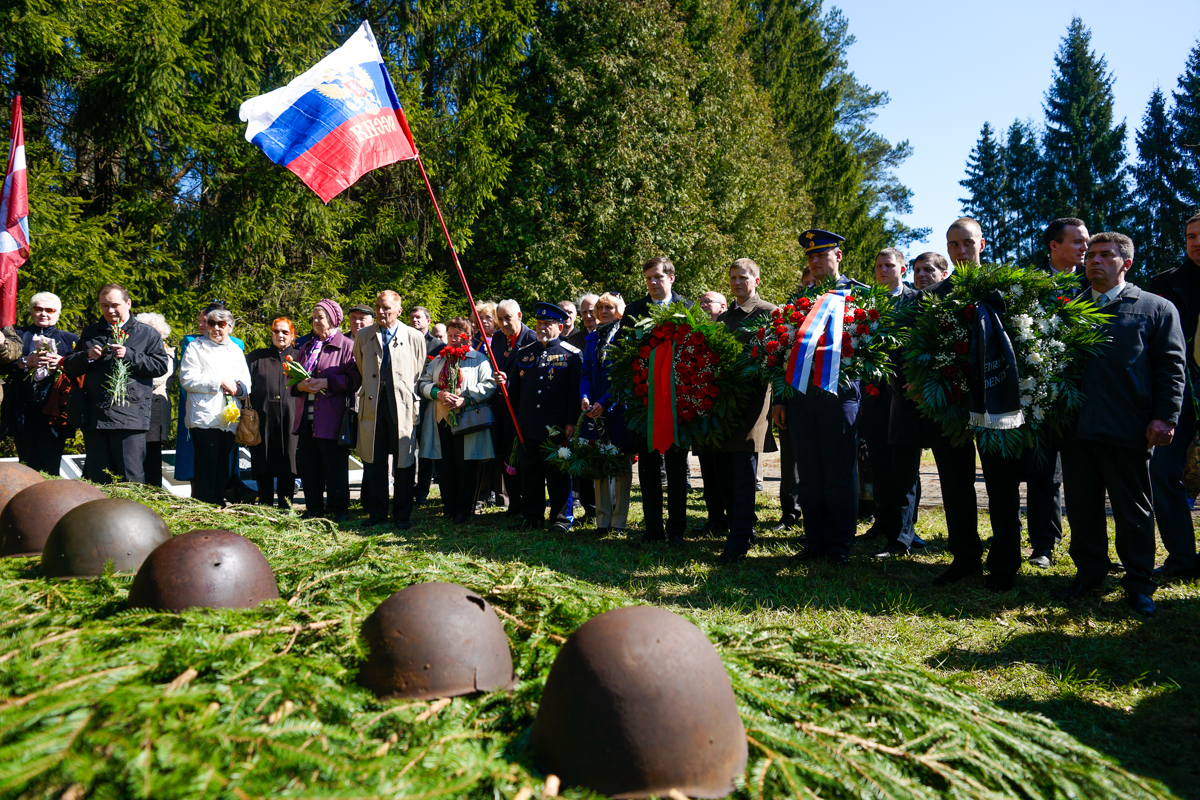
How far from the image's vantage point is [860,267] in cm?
4028

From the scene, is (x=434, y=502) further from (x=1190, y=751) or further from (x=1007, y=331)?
(x=1190, y=751)

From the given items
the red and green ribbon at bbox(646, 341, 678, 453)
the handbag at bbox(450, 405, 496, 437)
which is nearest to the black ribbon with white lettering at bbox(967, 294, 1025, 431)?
the red and green ribbon at bbox(646, 341, 678, 453)

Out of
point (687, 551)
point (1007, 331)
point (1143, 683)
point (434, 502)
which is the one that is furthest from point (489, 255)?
point (1143, 683)

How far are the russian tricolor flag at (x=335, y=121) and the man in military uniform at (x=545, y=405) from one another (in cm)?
211

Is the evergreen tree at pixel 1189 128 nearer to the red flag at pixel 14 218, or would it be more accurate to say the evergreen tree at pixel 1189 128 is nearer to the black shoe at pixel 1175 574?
the black shoe at pixel 1175 574

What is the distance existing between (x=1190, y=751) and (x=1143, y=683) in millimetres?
674

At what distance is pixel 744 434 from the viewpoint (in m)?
6.38

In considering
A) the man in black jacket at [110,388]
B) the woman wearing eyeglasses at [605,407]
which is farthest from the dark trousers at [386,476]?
the man in black jacket at [110,388]

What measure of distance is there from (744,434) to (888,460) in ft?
4.26

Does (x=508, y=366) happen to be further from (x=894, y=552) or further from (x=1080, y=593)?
(x=1080, y=593)

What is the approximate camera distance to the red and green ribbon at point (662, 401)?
6508 mm

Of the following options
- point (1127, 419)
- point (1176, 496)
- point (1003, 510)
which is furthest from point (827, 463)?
point (1176, 496)

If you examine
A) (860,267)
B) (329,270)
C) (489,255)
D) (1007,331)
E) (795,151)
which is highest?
(795,151)

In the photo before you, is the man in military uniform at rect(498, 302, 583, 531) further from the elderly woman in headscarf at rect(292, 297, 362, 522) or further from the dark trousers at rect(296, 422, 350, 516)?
the dark trousers at rect(296, 422, 350, 516)
